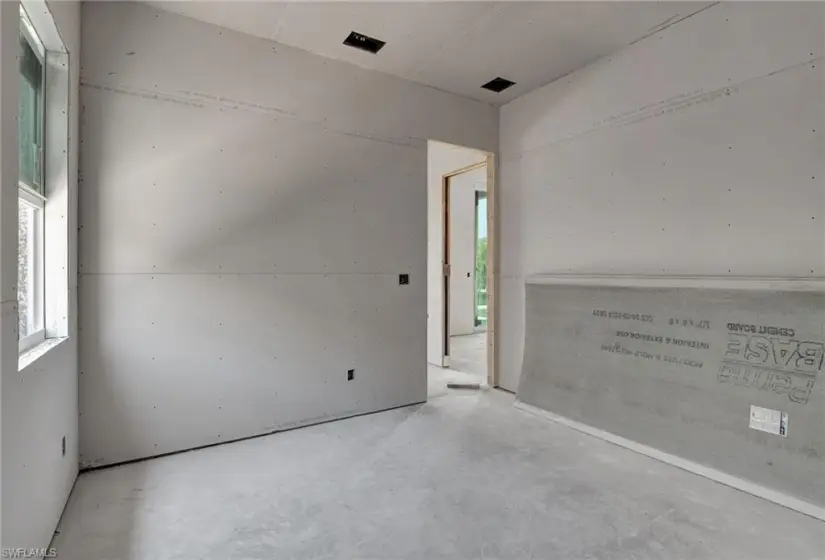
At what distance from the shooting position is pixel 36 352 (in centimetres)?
182

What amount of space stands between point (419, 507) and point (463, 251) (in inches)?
258

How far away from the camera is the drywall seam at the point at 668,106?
2633 mm

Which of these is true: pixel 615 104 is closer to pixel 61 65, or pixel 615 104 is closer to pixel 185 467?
pixel 61 65

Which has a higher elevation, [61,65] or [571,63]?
[571,63]

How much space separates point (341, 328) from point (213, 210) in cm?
137

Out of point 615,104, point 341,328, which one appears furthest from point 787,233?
point 341,328

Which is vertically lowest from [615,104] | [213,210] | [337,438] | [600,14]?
[337,438]

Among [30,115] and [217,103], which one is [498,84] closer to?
[217,103]

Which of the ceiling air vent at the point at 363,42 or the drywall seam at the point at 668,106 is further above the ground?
the ceiling air vent at the point at 363,42

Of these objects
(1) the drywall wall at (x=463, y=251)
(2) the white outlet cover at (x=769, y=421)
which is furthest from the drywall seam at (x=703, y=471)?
(1) the drywall wall at (x=463, y=251)

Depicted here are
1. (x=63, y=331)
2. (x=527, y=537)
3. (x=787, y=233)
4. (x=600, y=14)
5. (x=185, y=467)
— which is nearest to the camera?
(x=527, y=537)

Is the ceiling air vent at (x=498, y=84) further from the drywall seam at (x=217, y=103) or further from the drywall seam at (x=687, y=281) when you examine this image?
the drywall seam at (x=687, y=281)

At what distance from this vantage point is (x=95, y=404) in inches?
104

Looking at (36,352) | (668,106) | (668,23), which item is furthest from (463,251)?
(36,352)
